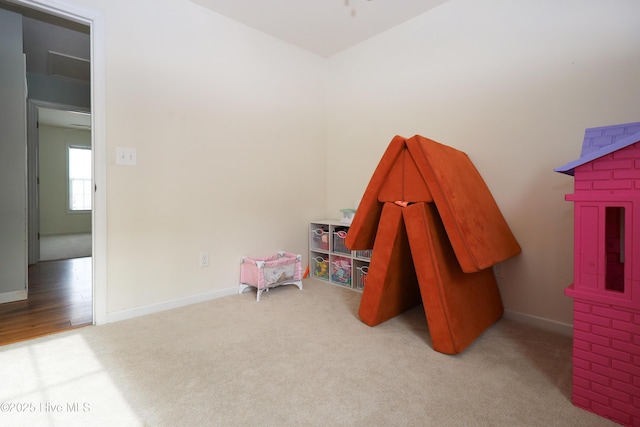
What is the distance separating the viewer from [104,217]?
2.00 m

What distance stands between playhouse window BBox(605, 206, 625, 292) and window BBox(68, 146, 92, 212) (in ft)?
30.3

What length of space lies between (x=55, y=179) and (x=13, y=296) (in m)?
5.65

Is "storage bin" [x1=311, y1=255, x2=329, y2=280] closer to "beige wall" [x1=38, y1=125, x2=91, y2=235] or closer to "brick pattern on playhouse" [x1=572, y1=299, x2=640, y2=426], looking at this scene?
"brick pattern on playhouse" [x1=572, y1=299, x2=640, y2=426]

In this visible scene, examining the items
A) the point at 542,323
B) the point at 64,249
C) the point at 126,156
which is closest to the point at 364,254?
the point at 542,323

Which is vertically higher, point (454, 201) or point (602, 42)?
point (602, 42)

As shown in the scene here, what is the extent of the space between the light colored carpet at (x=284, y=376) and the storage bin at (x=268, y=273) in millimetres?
494

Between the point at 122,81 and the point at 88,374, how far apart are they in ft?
5.93

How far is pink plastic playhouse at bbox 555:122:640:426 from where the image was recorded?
1090 mm

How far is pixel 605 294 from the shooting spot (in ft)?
3.77

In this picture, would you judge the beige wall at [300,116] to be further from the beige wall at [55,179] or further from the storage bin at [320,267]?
the beige wall at [55,179]

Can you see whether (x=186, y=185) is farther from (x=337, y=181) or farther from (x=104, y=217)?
(x=337, y=181)

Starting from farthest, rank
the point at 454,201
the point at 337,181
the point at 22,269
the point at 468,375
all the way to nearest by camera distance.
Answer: the point at 337,181 < the point at 22,269 < the point at 454,201 < the point at 468,375

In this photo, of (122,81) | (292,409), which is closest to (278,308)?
(292,409)

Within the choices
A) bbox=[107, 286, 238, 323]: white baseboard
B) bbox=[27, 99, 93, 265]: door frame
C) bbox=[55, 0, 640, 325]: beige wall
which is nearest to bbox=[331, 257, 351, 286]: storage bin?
bbox=[55, 0, 640, 325]: beige wall
